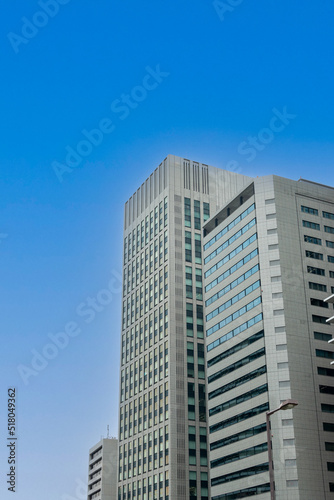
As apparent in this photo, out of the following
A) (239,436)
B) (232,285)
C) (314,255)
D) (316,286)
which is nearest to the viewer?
(239,436)

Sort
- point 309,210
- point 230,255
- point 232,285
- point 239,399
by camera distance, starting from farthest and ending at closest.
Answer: point 230,255
point 232,285
point 309,210
point 239,399

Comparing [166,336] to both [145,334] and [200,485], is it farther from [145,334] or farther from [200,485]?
[200,485]

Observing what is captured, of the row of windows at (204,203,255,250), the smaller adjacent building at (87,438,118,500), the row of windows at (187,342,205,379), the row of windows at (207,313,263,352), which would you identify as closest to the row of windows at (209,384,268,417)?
the row of windows at (207,313,263,352)

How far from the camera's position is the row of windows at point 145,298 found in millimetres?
136875

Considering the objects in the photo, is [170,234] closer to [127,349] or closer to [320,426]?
[127,349]

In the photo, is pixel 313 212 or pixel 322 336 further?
pixel 313 212

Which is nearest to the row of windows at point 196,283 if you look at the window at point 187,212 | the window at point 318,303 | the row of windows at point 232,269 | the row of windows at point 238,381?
the window at point 187,212

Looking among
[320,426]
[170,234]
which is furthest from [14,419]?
[170,234]

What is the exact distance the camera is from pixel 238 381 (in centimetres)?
10038

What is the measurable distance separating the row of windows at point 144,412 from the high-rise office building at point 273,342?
1992cm

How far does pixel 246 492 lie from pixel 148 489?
119 feet

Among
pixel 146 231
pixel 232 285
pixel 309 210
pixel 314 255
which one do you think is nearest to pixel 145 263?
pixel 146 231

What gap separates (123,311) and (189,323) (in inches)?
A: 1087

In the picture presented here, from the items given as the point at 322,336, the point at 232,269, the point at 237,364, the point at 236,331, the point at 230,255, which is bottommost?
the point at 237,364
